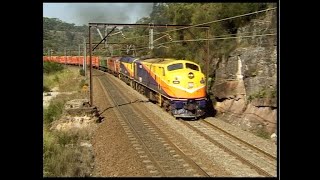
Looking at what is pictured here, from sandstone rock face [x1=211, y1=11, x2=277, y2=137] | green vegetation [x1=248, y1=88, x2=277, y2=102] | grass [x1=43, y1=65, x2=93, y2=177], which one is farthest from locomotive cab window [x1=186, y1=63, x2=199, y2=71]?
grass [x1=43, y1=65, x2=93, y2=177]

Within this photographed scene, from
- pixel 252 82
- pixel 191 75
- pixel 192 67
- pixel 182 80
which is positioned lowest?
pixel 252 82

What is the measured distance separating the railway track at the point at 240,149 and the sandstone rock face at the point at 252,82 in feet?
7.70

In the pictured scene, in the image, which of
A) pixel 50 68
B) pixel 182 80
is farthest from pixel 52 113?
pixel 50 68

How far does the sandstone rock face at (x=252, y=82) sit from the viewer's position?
19.4 m

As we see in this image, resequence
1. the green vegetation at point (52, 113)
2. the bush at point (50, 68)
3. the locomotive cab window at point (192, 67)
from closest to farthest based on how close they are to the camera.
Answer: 1. the locomotive cab window at point (192, 67)
2. the green vegetation at point (52, 113)
3. the bush at point (50, 68)

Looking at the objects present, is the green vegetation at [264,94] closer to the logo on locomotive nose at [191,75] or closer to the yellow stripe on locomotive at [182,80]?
the yellow stripe on locomotive at [182,80]

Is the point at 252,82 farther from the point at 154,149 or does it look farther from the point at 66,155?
the point at 66,155

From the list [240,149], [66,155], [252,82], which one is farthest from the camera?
[252,82]

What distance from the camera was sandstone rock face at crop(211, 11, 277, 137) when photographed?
19398 mm

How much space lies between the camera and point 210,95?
26.3 m

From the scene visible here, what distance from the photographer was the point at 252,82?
838 inches

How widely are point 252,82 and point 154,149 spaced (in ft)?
28.3

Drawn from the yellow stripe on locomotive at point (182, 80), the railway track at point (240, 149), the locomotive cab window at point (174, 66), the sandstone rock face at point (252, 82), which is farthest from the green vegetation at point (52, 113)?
the sandstone rock face at point (252, 82)

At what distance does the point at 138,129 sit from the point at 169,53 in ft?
76.1
